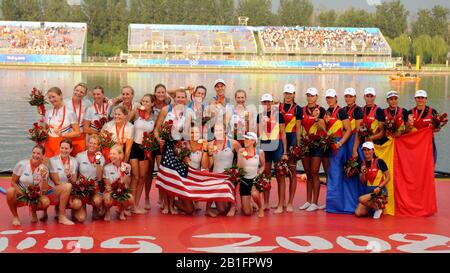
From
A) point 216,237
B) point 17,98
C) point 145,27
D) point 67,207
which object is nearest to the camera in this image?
point 216,237

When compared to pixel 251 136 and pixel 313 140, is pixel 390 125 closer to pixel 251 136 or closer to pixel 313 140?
pixel 313 140

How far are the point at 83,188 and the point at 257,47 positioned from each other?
5966 cm

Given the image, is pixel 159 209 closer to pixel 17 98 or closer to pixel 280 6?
pixel 17 98

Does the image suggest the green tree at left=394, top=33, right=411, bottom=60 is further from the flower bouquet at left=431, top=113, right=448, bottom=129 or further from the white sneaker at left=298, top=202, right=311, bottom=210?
the white sneaker at left=298, top=202, right=311, bottom=210

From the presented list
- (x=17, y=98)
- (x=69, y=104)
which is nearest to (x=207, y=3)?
(x=17, y=98)

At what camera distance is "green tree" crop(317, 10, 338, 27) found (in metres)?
83.9

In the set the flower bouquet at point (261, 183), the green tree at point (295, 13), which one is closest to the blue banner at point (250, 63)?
the green tree at point (295, 13)

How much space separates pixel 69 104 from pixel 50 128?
0.38m

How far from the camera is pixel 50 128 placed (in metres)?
7.05

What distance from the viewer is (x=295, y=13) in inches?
3317

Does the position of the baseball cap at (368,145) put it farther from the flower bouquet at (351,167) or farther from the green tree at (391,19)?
the green tree at (391,19)

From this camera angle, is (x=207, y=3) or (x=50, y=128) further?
(x=207, y=3)

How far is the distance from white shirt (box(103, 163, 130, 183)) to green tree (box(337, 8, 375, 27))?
79670 millimetres

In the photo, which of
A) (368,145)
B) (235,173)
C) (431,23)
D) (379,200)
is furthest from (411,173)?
(431,23)
